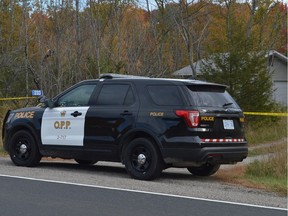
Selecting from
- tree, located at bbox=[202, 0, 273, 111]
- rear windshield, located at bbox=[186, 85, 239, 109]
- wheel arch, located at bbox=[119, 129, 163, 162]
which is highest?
tree, located at bbox=[202, 0, 273, 111]

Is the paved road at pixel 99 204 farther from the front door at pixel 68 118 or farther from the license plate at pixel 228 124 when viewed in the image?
the license plate at pixel 228 124

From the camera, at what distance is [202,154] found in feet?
31.8

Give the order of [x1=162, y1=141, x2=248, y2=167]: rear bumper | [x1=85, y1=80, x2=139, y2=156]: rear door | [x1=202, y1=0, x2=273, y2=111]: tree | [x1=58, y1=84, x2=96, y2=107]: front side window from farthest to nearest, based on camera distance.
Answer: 1. [x1=202, y1=0, x2=273, y2=111]: tree
2. [x1=58, y1=84, x2=96, y2=107]: front side window
3. [x1=85, y1=80, x2=139, y2=156]: rear door
4. [x1=162, y1=141, x2=248, y2=167]: rear bumper

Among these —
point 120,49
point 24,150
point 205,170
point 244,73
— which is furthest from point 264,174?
point 120,49

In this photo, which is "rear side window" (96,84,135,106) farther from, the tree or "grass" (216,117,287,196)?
the tree

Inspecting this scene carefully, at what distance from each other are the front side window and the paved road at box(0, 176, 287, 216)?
240 cm

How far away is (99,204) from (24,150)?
4.27 metres

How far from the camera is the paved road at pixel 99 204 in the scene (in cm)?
754

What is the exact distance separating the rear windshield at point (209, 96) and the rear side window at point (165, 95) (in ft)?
0.80

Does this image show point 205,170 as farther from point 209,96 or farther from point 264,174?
point 209,96

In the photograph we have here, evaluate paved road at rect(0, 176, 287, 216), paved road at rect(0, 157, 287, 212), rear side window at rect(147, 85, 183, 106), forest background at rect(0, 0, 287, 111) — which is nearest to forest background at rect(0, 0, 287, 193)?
forest background at rect(0, 0, 287, 111)

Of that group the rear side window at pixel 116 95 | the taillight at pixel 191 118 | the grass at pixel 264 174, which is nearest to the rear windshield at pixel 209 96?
the taillight at pixel 191 118

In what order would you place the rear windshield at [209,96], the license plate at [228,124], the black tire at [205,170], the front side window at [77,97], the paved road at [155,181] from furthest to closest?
the front side window at [77,97]
the black tire at [205,170]
the license plate at [228,124]
the rear windshield at [209,96]
the paved road at [155,181]

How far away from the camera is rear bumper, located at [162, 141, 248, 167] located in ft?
31.8
